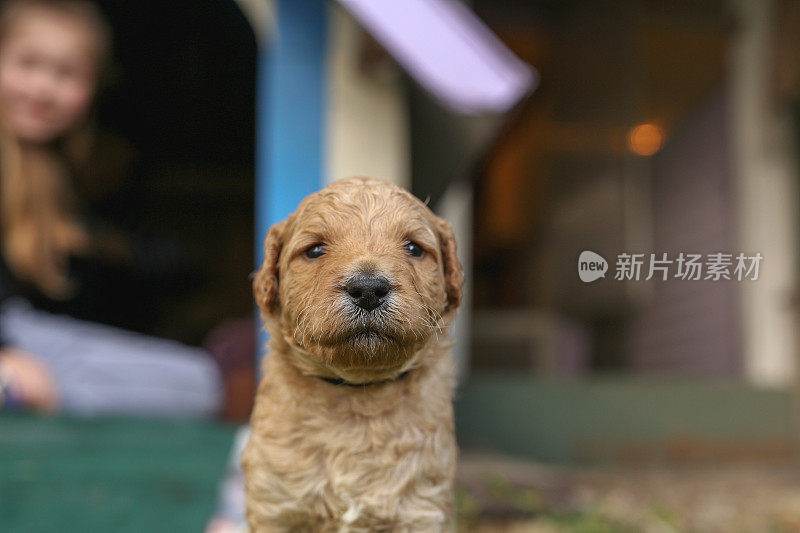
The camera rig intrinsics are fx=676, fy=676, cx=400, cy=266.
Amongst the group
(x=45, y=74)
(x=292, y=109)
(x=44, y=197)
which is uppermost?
(x=45, y=74)

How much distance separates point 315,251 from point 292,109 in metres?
3.03

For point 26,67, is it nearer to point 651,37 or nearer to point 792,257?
point 651,37

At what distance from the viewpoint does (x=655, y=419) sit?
24.3ft

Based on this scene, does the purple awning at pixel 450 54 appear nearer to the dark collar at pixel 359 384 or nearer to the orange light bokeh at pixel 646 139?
the dark collar at pixel 359 384

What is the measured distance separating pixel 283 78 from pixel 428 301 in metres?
3.37

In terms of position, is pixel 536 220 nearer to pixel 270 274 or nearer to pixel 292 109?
pixel 292 109

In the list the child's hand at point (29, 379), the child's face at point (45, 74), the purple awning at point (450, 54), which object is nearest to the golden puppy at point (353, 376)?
the purple awning at point (450, 54)

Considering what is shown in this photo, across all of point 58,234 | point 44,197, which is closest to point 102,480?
point 58,234

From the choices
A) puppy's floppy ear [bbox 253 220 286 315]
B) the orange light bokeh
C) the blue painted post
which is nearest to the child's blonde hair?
the blue painted post

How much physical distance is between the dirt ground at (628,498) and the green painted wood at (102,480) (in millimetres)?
1809

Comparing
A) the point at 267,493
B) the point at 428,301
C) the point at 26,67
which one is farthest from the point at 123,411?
the point at 428,301

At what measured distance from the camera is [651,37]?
8461mm

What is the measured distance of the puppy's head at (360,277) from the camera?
1.54 metres

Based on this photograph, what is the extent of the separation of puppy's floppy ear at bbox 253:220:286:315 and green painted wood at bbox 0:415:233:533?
8.62 ft
